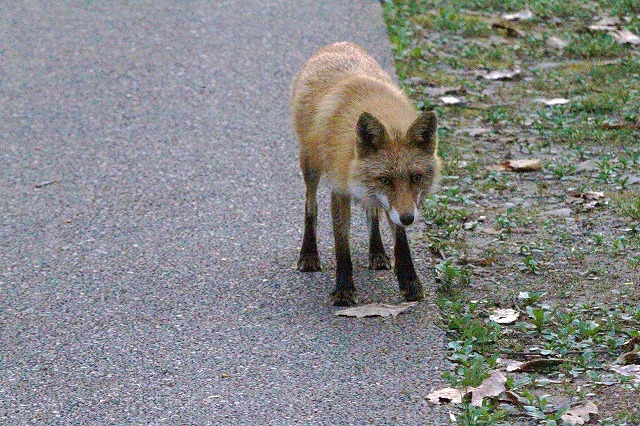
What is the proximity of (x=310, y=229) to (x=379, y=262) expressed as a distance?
48 cm

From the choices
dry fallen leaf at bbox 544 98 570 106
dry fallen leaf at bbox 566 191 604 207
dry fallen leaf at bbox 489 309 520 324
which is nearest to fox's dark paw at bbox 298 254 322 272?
dry fallen leaf at bbox 489 309 520 324

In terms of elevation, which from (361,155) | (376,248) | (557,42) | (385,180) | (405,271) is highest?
(361,155)

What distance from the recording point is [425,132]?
5641 mm

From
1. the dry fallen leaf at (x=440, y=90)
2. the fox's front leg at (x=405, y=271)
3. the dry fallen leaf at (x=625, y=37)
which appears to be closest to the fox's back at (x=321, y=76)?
the fox's front leg at (x=405, y=271)

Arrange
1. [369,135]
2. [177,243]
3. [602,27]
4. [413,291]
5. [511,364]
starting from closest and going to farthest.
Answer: [511,364] → [369,135] → [413,291] → [177,243] → [602,27]

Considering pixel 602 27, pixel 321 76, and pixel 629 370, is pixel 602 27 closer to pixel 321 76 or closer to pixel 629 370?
pixel 321 76

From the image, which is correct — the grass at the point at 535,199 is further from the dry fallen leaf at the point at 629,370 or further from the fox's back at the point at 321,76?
the fox's back at the point at 321,76

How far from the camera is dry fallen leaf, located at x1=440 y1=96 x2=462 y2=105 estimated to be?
905 centimetres

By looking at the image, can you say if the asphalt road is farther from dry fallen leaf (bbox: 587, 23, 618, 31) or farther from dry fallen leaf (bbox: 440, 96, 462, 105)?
dry fallen leaf (bbox: 587, 23, 618, 31)

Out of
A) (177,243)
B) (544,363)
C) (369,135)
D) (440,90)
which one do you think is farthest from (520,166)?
(544,363)

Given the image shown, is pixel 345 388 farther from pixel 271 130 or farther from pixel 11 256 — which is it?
pixel 271 130

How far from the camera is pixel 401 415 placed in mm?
4504

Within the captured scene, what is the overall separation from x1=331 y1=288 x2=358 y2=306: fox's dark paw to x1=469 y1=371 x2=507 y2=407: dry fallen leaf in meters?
Result: 1.25

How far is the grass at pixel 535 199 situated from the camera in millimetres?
4879
